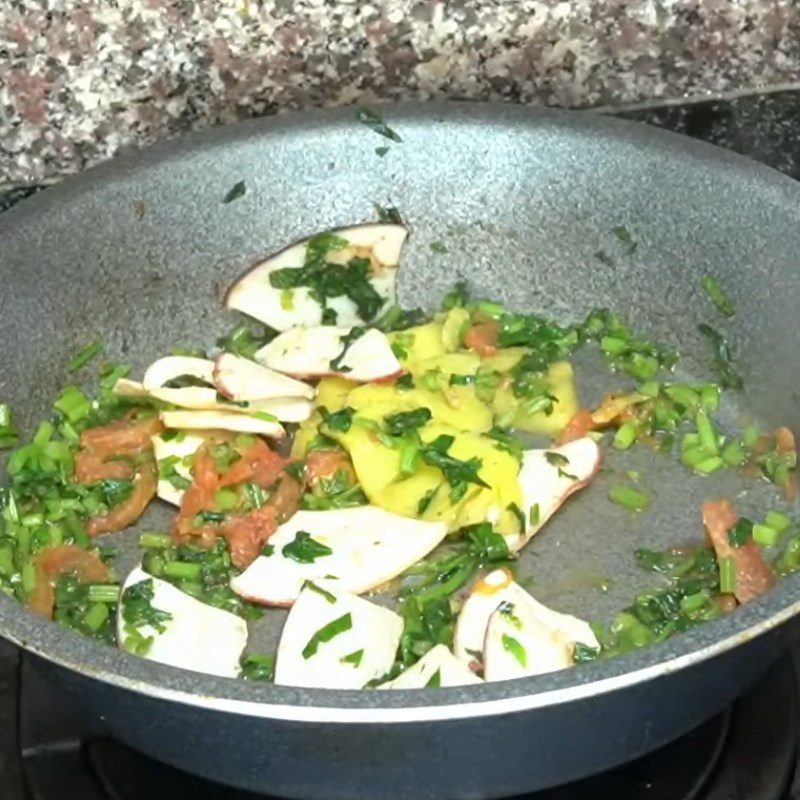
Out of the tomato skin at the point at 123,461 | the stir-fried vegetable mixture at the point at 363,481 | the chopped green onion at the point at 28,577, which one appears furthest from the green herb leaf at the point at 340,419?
the chopped green onion at the point at 28,577

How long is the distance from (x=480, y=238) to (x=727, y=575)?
35 centimetres

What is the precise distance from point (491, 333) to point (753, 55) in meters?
0.30

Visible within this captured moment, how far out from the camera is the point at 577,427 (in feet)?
3.23

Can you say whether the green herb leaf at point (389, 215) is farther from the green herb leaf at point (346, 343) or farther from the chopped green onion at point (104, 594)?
the chopped green onion at point (104, 594)

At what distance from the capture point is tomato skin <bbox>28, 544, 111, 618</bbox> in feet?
2.90

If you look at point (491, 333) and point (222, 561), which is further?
point (491, 333)

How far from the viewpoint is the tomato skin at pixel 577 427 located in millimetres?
979

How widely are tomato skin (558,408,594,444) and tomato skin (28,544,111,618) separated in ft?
1.08

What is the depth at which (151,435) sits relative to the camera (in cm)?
97

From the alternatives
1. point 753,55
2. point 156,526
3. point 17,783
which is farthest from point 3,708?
point 753,55

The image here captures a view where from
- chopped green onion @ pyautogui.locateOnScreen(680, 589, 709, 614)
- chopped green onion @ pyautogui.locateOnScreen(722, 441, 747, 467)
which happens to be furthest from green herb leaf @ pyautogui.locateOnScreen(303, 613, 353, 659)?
chopped green onion @ pyautogui.locateOnScreen(722, 441, 747, 467)

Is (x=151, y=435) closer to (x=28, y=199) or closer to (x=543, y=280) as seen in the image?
(x=28, y=199)

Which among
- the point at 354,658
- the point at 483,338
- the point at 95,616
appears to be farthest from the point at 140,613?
the point at 483,338

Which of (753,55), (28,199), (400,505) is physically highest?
(753,55)
